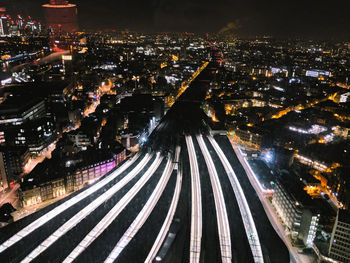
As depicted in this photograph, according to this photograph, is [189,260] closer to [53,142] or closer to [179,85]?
[53,142]

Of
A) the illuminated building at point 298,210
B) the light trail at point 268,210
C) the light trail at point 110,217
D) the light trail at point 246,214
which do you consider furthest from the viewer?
the illuminated building at point 298,210

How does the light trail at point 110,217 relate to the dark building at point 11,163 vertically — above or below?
below

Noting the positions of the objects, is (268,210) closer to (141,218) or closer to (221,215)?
(221,215)

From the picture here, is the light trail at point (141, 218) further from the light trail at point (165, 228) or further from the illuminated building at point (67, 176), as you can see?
the illuminated building at point (67, 176)

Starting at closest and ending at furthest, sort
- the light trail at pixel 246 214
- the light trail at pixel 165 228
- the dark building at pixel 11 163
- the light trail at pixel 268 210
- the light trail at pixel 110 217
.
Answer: the light trail at pixel 165 228
the light trail at pixel 110 217
the light trail at pixel 246 214
the light trail at pixel 268 210
the dark building at pixel 11 163

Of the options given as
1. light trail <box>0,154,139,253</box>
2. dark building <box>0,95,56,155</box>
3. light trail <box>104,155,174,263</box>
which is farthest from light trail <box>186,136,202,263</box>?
dark building <box>0,95,56,155</box>

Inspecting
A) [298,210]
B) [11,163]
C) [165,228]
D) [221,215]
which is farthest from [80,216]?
[298,210]

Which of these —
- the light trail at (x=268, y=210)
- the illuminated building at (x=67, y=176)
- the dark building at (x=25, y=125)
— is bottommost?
the light trail at (x=268, y=210)

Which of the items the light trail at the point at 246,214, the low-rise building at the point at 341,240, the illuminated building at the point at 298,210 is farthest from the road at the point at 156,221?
the low-rise building at the point at 341,240

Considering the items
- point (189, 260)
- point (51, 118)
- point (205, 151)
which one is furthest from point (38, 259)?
point (51, 118)
